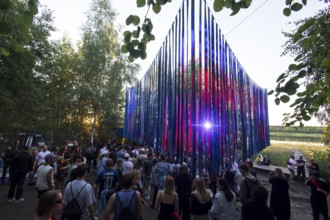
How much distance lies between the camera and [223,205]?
3.79 m

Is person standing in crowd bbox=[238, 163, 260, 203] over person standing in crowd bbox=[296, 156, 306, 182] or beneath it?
over

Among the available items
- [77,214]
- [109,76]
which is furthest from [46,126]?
[77,214]

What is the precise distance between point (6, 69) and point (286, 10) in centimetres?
1553

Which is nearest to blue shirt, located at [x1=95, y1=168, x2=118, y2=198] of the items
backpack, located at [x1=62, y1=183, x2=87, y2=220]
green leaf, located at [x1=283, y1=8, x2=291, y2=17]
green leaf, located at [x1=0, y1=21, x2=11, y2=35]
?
backpack, located at [x1=62, y1=183, x2=87, y2=220]

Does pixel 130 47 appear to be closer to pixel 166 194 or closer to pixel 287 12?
pixel 287 12

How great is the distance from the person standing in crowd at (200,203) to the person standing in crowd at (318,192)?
3.15 metres

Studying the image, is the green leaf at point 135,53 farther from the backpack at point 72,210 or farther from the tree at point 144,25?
the backpack at point 72,210

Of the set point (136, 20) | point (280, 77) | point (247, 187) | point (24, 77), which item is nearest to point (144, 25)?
point (136, 20)

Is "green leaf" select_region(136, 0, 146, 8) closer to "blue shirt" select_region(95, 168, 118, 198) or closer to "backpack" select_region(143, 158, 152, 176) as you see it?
"blue shirt" select_region(95, 168, 118, 198)

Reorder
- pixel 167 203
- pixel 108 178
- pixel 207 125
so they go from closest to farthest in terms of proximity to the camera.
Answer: pixel 167 203
pixel 207 125
pixel 108 178

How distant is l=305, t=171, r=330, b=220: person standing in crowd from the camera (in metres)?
5.59

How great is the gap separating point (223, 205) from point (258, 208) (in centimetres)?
62

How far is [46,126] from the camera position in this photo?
925 inches

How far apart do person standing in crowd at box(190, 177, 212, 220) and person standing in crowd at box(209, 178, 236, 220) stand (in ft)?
0.43
